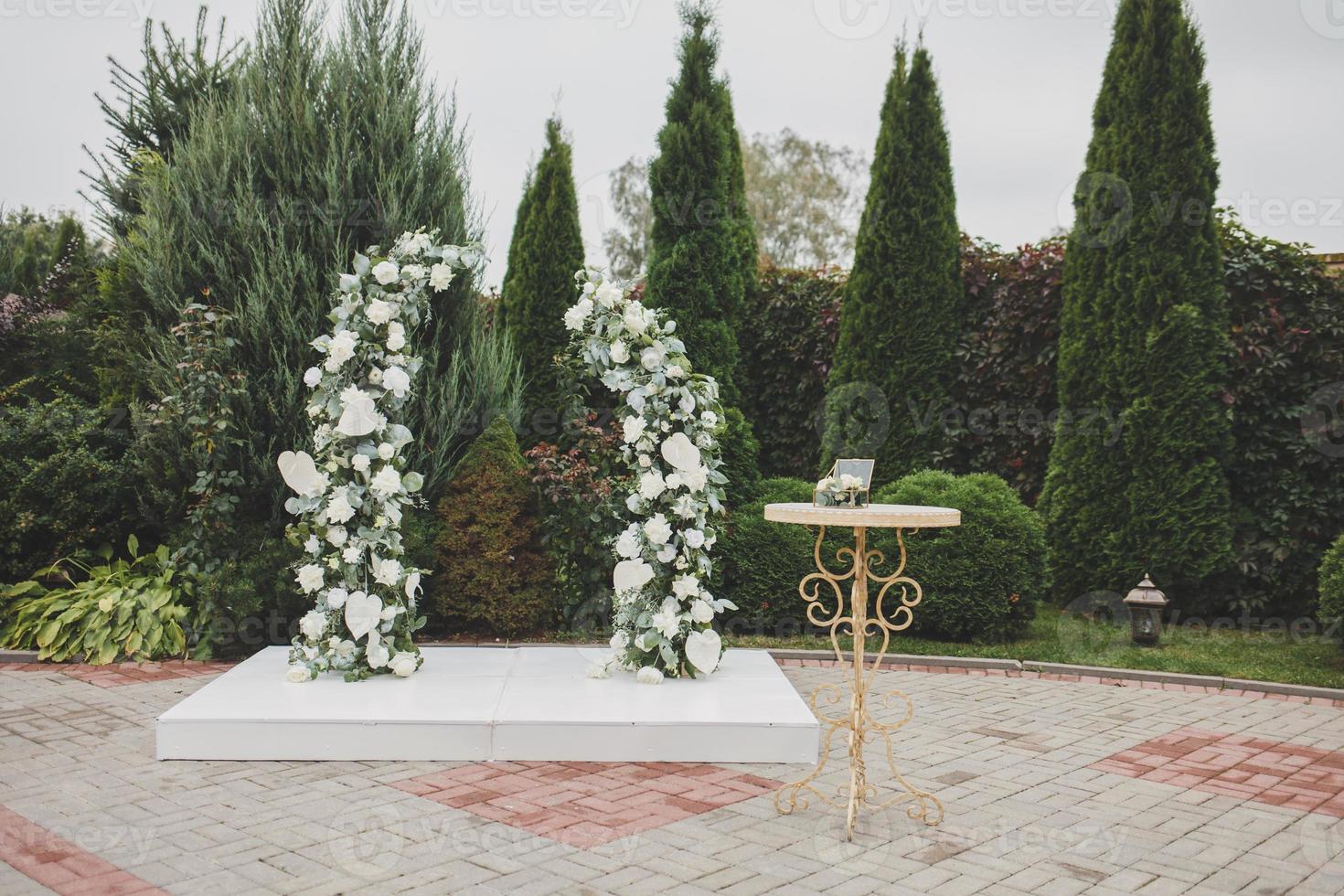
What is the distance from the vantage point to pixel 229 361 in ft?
23.3

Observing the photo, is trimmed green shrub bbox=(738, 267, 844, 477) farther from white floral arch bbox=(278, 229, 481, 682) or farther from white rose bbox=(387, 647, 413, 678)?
white rose bbox=(387, 647, 413, 678)

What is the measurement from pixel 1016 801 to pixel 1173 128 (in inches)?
247

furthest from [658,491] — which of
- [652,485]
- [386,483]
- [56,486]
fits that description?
[56,486]

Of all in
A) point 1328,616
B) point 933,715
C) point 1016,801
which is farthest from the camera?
point 1328,616

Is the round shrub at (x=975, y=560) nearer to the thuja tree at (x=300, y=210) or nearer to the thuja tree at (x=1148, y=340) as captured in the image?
the thuja tree at (x=1148, y=340)

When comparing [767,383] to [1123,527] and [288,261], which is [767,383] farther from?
[288,261]

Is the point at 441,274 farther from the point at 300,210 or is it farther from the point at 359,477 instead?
the point at 300,210

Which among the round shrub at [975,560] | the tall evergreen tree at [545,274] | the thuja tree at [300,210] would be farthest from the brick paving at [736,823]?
the tall evergreen tree at [545,274]

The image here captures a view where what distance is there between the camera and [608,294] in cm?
547

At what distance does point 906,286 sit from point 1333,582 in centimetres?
400

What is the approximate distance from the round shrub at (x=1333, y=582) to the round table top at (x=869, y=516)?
416cm

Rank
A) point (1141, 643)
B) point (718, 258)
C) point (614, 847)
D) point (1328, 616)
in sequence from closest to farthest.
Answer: point (614, 847), point (1328, 616), point (1141, 643), point (718, 258)

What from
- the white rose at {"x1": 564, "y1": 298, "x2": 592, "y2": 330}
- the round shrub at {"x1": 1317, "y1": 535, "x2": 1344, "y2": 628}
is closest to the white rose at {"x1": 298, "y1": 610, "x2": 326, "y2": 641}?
the white rose at {"x1": 564, "y1": 298, "x2": 592, "y2": 330}

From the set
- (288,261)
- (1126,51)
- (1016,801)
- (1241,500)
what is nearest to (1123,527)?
(1241,500)
